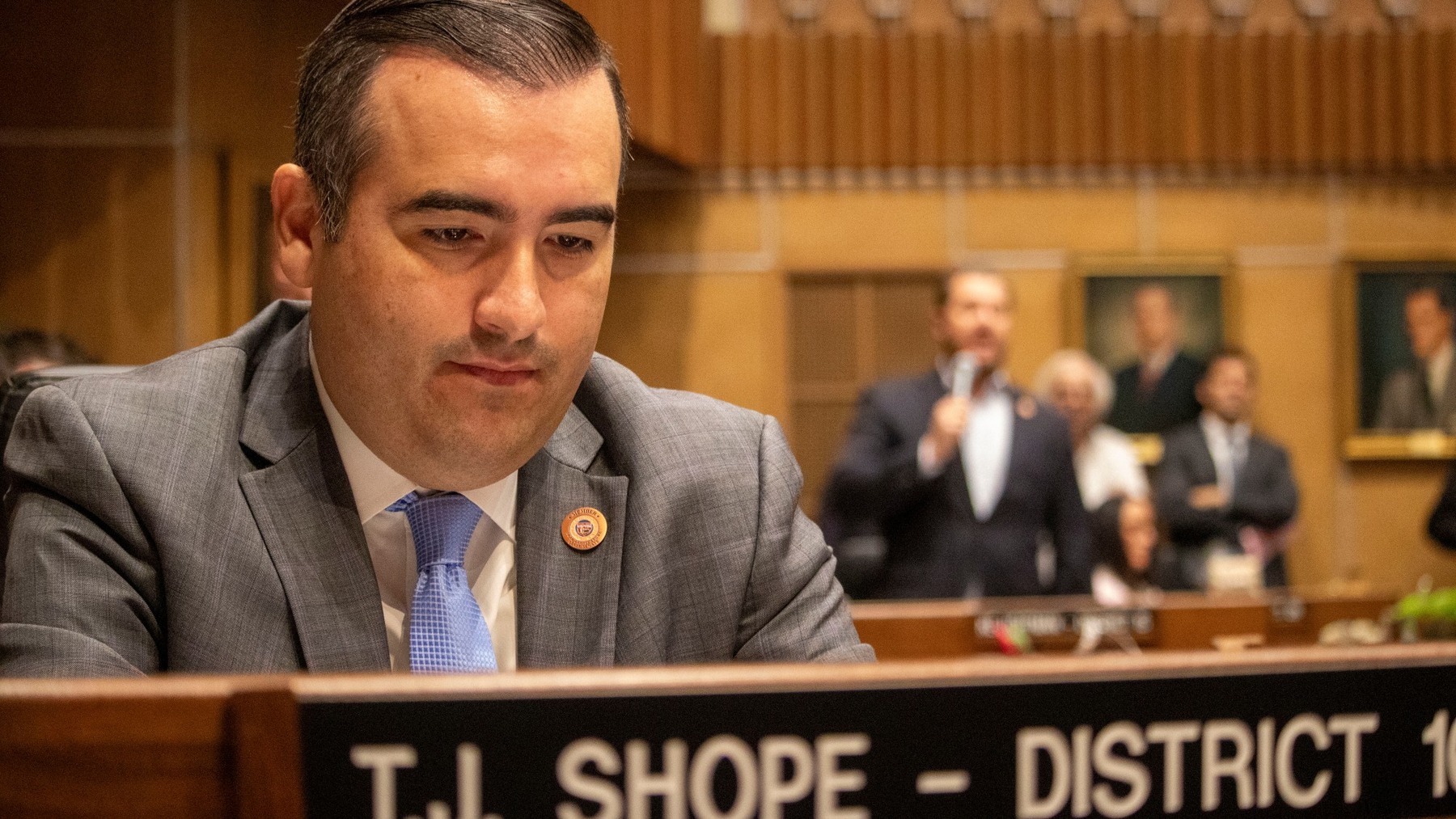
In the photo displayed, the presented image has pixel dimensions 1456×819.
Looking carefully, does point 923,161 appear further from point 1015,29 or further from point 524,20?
point 524,20

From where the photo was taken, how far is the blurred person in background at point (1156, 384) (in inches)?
301

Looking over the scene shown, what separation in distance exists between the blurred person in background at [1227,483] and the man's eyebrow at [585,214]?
522 centimetres

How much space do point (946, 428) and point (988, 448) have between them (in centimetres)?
47

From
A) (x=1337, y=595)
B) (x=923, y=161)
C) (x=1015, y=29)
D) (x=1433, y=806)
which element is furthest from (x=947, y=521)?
(x=1015, y=29)

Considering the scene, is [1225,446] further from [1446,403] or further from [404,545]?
[404,545]

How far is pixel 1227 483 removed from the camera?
641 centimetres

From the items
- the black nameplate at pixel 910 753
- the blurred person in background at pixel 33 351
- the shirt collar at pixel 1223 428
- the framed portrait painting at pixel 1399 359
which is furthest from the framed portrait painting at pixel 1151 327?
the black nameplate at pixel 910 753

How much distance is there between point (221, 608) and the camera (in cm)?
116

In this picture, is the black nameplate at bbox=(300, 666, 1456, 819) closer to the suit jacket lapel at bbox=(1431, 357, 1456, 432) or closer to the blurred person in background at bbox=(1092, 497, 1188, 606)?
the blurred person in background at bbox=(1092, 497, 1188, 606)

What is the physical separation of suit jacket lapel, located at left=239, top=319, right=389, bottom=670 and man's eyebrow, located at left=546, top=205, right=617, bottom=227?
34 centimetres

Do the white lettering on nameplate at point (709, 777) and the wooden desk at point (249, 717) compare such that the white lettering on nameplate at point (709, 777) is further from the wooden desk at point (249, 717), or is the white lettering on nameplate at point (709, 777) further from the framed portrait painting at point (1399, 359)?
the framed portrait painting at point (1399, 359)

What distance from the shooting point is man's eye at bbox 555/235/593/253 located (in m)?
1.16

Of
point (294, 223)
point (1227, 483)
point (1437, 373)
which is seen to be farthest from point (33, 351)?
point (1437, 373)

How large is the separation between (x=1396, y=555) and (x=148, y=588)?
805cm
